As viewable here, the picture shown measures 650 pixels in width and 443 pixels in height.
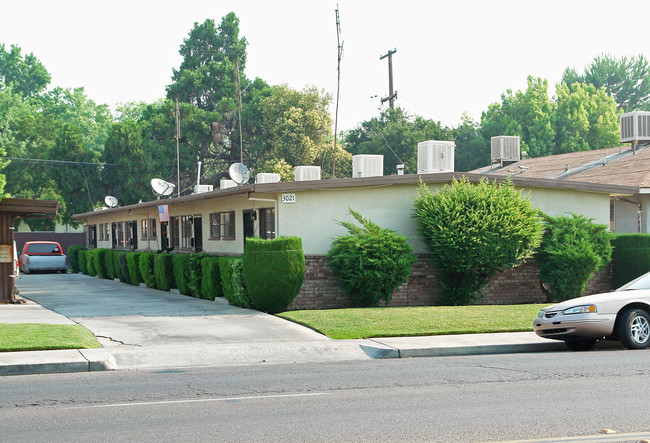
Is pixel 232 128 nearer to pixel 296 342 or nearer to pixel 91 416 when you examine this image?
pixel 296 342

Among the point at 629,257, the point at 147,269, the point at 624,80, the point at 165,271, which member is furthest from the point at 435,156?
the point at 624,80

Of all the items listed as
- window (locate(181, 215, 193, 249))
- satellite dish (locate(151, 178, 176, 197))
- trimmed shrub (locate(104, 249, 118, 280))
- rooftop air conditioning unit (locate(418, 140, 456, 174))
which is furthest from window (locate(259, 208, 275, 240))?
trimmed shrub (locate(104, 249, 118, 280))

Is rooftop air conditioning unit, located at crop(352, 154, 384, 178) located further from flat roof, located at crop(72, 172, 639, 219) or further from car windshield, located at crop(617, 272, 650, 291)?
car windshield, located at crop(617, 272, 650, 291)

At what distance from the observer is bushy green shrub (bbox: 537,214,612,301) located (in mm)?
20344

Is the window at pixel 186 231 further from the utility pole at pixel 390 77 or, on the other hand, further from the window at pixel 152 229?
the utility pole at pixel 390 77

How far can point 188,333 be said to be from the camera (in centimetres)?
1471

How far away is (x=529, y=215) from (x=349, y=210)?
460 centimetres

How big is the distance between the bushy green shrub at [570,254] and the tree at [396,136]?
3185 centimetres

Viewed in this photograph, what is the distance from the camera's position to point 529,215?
1978cm

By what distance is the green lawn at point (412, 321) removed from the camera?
1460 cm

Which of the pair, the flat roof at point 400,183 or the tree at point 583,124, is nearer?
the flat roof at point 400,183

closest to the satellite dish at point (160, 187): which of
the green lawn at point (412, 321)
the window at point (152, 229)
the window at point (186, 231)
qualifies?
the window at point (152, 229)

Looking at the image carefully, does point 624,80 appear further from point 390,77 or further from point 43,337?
point 43,337

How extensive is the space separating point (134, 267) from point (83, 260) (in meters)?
12.3
